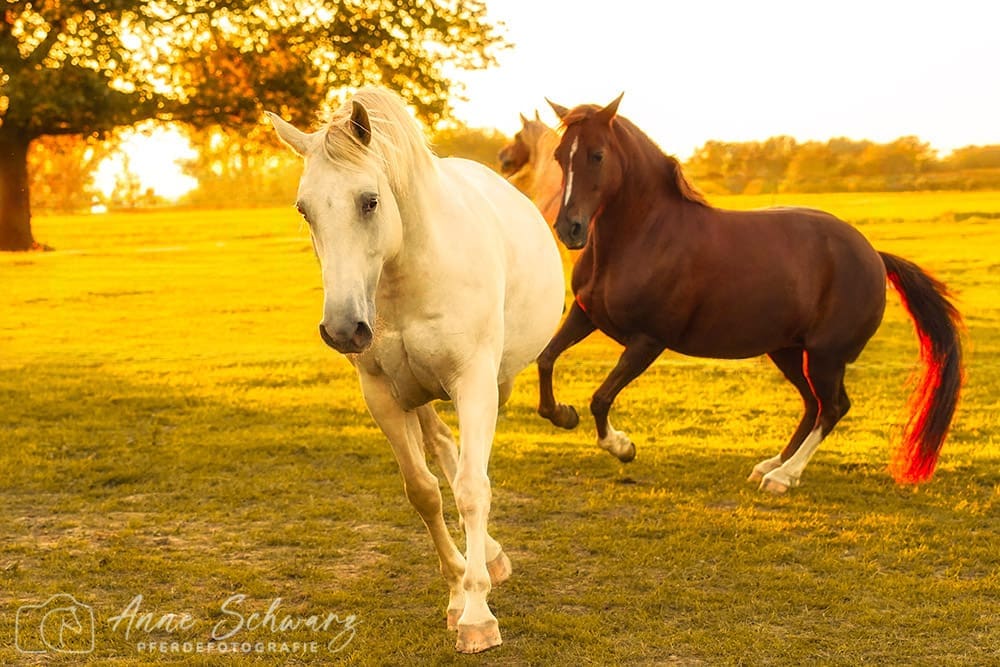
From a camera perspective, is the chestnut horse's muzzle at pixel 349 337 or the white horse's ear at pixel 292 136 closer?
the chestnut horse's muzzle at pixel 349 337

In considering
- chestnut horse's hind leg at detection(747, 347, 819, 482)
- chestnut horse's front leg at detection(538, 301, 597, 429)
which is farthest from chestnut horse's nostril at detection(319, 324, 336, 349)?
chestnut horse's hind leg at detection(747, 347, 819, 482)

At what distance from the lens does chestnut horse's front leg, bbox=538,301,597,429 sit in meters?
6.68

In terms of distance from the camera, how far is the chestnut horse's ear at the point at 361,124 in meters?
3.56

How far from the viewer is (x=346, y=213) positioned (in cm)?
349

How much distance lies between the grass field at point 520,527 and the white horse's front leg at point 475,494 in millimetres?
161

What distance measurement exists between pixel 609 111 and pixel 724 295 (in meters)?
1.39

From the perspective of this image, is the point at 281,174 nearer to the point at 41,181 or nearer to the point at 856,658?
the point at 41,181

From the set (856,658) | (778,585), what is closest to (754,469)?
(778,585)

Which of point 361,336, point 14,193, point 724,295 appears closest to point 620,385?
point 724,295

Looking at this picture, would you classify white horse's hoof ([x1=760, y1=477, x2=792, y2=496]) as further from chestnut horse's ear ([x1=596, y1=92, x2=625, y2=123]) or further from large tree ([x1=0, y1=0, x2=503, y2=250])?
large tree ([x1=0, y1=0, x2=503, y2=250])

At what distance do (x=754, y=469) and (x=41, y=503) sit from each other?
180 inches

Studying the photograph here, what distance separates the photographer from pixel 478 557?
4105 millimetres

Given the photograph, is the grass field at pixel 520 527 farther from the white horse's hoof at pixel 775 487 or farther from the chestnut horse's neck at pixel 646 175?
the chestnut horse's neck at pixel 646 175

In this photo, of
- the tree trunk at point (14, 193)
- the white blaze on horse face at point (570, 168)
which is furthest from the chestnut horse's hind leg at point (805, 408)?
the tree trunk at point (14, 193)
